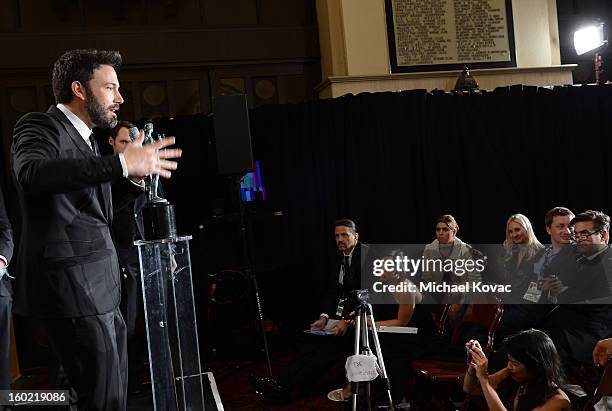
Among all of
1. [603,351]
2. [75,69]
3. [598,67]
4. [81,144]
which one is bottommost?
[603,351]

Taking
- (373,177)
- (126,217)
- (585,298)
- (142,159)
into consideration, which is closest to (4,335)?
(126,217)

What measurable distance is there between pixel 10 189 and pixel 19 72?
108cm

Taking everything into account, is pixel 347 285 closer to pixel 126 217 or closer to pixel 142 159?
pixel 126 217

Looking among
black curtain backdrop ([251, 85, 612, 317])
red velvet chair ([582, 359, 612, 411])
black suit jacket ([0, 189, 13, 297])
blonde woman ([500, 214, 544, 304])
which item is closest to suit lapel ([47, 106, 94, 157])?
black suit jacket ([0, 189, 13, 297])

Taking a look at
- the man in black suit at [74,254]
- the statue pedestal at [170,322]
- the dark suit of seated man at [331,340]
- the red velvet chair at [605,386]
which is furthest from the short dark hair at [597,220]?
the man in black suit at [74,254]

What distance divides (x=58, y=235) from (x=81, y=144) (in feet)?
0.86

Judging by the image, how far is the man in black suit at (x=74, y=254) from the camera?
1.53m

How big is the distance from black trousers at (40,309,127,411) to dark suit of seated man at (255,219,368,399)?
238 centimetres

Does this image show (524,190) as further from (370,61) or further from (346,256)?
(346,256)

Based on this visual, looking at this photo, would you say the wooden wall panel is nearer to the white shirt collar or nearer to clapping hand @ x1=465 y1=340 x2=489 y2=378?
the white shirt collar

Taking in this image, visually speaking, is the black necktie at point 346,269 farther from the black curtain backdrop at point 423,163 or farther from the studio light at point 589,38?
the studio light at point 589,38

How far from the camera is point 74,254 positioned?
62.6 inches

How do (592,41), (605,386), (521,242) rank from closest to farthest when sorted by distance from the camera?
(605,386) → (521,242) → (592,41)

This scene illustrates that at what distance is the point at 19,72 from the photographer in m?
5.52
